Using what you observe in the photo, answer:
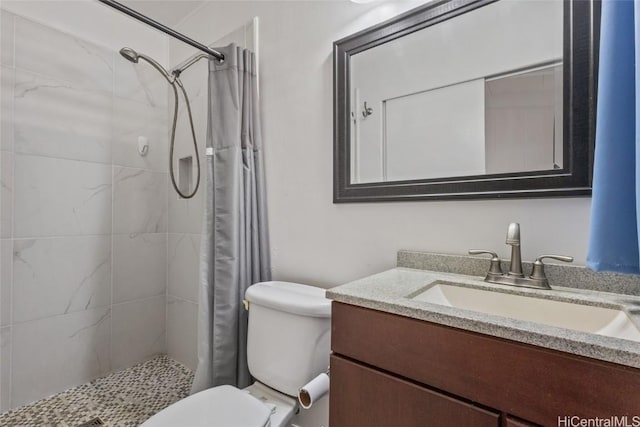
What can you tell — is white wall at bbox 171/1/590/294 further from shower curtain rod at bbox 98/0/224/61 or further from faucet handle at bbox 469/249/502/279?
shower curtain rod at bbox 98/0/224/61

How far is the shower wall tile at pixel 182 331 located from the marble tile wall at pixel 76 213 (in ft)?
0.18

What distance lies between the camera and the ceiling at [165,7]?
1.88 meters

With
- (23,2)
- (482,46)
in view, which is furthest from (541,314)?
(23,2)

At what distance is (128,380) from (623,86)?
2.49m

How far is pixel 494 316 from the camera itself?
601 mm

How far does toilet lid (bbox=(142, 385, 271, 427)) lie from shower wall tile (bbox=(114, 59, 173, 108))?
1828 mm

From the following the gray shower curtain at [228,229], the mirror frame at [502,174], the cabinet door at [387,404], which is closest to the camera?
the cabinet door at [387,404]

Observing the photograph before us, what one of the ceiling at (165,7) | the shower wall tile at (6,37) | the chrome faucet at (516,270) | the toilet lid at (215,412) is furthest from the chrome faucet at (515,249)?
the shower wall tile at (6,37)

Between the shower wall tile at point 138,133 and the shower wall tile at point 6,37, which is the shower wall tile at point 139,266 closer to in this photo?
the shower wall tile at point 138,133

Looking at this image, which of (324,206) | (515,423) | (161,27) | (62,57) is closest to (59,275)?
(62,57)

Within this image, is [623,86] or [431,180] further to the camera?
[431,180]

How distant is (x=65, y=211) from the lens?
170cm

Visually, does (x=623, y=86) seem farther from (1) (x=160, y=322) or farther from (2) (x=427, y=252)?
(1) (x=160, y=322)

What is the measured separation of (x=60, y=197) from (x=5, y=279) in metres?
0.47
